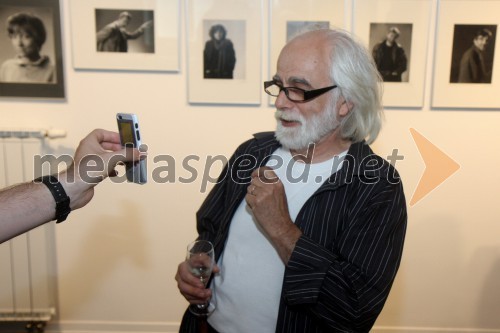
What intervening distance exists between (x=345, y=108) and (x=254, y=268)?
59 centimetres

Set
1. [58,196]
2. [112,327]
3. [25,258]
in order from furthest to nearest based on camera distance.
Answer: [112,327] < [25,258] < [58,196]

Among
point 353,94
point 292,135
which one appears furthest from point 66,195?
point 353,94

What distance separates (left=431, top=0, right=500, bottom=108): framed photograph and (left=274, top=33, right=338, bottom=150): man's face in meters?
1.05

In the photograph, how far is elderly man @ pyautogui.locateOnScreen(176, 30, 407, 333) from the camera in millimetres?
1098

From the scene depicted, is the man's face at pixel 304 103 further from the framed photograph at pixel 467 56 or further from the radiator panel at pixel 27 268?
the radiator panel at pixel 27 268

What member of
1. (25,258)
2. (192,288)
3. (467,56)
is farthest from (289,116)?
(25,258)

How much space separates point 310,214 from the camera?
1198 millimetres

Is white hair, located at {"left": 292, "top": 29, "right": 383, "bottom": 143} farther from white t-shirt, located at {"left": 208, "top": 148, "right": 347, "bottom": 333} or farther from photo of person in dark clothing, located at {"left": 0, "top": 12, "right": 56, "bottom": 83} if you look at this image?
photo of person in dark clothing, located at {"left": 0, "top": 12, "right": 56, "bottom": 83}

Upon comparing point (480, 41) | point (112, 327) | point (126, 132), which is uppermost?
point (480, 41)

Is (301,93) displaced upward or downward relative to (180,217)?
upward

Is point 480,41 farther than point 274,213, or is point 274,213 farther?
point 480,41

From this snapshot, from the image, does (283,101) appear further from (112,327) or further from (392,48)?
(112,327)

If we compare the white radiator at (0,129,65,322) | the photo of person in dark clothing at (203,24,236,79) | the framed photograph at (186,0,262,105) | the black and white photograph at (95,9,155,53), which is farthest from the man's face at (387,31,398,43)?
the white radiator at (0,129,65,322)

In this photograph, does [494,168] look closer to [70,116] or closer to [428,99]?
[428,99]
